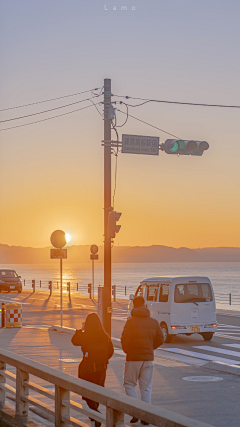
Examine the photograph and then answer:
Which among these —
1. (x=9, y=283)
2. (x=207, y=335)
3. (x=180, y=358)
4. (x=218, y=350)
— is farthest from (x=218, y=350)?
(x=9, y=283)

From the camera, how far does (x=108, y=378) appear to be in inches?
429

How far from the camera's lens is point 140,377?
7766 millimetres

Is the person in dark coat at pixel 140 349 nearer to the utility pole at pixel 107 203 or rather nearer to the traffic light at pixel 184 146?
the utility pole at pixel 107 203

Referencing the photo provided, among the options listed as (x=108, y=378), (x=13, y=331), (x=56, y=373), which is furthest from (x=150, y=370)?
(x=13, y=331)

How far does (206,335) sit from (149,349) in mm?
10560

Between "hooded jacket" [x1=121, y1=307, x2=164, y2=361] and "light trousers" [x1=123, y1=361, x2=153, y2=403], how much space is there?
10 centimetres

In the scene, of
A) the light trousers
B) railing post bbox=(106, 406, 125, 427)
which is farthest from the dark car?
railing post bbox=(106, 406, 125, 427)

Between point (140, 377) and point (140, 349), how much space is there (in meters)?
0.44

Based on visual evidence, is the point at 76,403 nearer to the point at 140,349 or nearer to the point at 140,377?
the point at 140,349

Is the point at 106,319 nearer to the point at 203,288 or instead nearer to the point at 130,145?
the point at 203,288

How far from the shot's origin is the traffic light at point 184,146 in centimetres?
1515

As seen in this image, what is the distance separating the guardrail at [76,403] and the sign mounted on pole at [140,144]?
941 cm

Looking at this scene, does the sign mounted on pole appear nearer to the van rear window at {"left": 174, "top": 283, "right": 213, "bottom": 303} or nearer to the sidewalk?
the van rear window at {"left": 174, "top": 283, "right": 213, "bottom": 303}

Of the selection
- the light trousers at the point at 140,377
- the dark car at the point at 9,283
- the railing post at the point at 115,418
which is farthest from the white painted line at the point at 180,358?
the dark car at the point at 9,283
